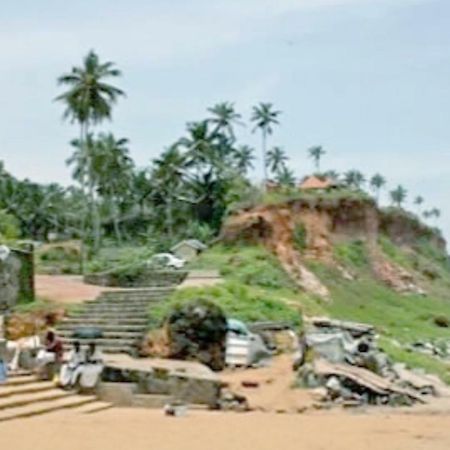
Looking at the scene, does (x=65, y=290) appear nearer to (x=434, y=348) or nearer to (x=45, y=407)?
(x=434, y=348)

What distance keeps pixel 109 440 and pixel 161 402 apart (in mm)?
4614

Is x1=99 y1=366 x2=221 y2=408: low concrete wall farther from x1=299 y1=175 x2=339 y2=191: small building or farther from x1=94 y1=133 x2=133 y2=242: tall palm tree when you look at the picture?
x1=94 y1=133 x2=133 y2=242: tall palm tree

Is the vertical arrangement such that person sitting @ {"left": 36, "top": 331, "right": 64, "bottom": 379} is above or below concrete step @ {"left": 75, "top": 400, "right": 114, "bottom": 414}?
above

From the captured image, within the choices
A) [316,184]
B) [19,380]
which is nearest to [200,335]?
[19,380]

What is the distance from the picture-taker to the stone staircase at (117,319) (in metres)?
21.3

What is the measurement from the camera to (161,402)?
52.6ft

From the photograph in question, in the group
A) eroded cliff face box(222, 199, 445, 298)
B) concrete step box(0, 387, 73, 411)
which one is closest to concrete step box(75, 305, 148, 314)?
concrete step box(0, 387, 73, 411)

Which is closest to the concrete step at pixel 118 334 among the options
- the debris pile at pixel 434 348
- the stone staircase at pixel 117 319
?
the stone staircase at pixel 117 319

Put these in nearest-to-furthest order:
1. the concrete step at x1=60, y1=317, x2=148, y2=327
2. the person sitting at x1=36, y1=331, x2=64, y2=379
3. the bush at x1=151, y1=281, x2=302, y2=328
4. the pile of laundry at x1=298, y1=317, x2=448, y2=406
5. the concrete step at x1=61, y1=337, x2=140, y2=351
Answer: the person sitting at x1=36, y1=331, x2=64, y2=379 < the pile of laundry at x1=298, y1=317, x2=448, y2=406 < the concrete step at x1=61, y1=337, x2=140, y2=351 < the concrete step at x1=60, y1=317, x2=148, y2=327 < the bush at x1=151, y1=281, x2=302, y2=328

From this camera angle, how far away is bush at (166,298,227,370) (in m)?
20.2

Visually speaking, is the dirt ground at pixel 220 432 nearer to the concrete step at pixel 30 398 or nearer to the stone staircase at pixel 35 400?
the stone staircase at pixel 35 400

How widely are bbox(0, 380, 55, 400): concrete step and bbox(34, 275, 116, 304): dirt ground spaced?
9219mm

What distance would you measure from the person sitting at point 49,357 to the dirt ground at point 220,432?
1929 millimetres

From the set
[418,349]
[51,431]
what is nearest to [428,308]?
[418,349]
